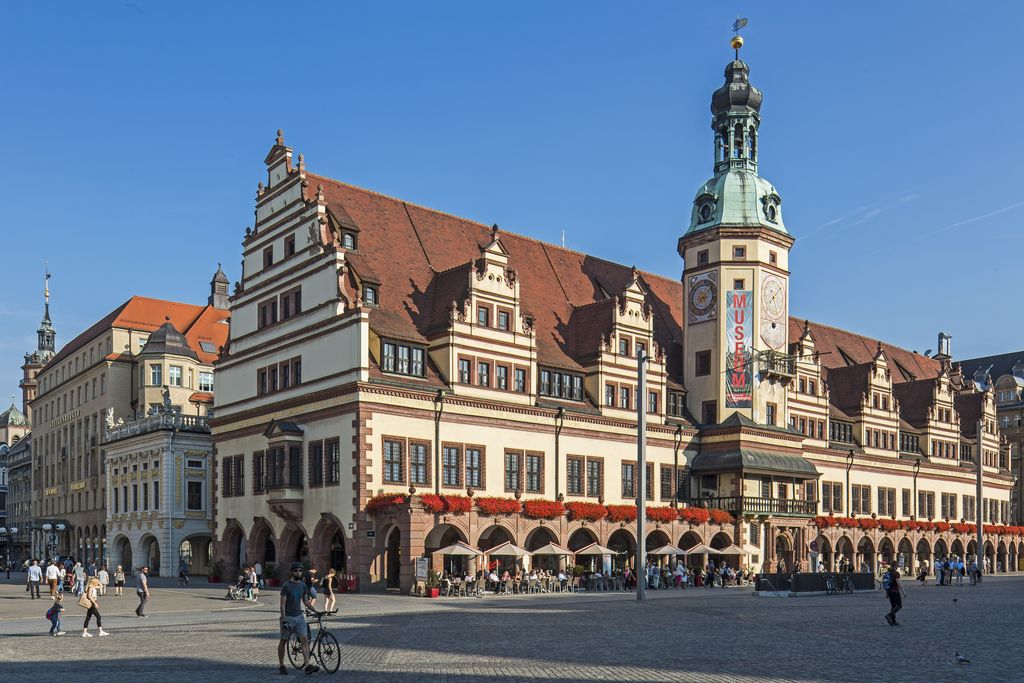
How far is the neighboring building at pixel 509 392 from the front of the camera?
184 ft

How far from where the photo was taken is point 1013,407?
13762 cm

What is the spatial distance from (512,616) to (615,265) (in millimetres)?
42984

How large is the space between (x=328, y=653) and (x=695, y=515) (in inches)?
1849

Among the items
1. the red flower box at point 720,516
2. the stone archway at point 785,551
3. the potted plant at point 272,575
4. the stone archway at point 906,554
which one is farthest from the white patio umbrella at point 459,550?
the stone archway at point 906,554

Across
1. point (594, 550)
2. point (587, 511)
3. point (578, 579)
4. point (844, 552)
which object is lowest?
point (844, 552)

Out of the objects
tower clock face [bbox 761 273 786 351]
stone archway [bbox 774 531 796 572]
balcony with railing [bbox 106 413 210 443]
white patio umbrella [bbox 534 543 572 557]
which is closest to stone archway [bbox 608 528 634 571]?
white patio umbrella [bbox 534 543 572 557]

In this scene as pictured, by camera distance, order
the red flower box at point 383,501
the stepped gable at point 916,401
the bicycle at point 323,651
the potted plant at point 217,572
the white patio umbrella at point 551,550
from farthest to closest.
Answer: the stepped gable at point 916,401, the potted plant at point 217,572, the white patio umbrella at point 551,550, the red flower box at point 383,501, the bicycle at point 323,651

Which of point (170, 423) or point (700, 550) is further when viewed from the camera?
point (170, 423)

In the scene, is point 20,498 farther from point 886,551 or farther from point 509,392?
point 886,551

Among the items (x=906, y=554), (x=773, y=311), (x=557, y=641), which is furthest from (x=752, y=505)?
(x=557, y=641)

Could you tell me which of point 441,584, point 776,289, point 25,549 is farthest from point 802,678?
point 25,549

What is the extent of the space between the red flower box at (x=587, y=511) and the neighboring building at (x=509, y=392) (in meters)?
0.62

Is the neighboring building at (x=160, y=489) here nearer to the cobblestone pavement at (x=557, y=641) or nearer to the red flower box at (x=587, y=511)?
the red flower box at (x=587, y=511)

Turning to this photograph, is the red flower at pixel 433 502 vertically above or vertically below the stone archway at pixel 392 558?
above
